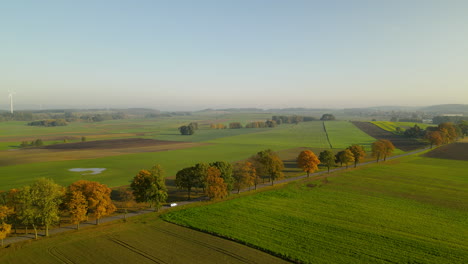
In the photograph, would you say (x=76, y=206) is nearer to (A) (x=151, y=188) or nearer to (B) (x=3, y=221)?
(B) (x=3, y=221)

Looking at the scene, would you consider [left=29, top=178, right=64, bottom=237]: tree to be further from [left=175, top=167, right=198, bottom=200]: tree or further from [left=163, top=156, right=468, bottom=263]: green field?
[left=175, top=167, right=198, bottom=200]: tree

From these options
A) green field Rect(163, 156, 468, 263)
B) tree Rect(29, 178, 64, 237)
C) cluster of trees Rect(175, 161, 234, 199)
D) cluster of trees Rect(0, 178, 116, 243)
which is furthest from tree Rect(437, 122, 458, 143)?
tree Rect(29, 178, 64, 237)

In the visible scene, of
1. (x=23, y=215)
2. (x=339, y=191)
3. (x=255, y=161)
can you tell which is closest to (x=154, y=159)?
(x=255, y=161)

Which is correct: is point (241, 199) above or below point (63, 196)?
below

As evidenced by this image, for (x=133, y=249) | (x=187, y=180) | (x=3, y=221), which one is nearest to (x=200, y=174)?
(x=187, y=180)

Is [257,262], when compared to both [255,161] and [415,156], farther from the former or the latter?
[415,156]

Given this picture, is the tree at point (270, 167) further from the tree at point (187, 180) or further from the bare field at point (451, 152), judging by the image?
the bare field at point (451, 152)

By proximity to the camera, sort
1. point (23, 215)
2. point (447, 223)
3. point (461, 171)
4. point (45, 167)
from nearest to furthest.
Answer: point (23, 215) → point (447, 223) → point (461, 171) → point (45, 167)

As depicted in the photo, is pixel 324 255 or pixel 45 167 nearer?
pixel 324 255
